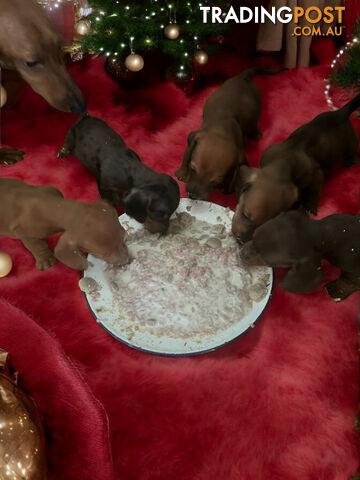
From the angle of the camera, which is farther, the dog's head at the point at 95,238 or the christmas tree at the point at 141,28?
the christmas tree at the point at 141,28

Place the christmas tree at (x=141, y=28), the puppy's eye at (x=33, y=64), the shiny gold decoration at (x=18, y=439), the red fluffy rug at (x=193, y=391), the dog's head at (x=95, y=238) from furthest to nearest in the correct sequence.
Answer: the christmas tree at (x=141, y=28) < the puppy's eye at (x=33, y=64) < the dog's head at (x=95, y=238) < the red fluffy rug at (x=193, y=391) < the shiny gold decoration at (x=18, y=439)

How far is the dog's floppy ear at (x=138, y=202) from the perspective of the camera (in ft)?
5.19

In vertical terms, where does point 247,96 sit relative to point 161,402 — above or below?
above

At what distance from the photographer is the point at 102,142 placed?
1.80m

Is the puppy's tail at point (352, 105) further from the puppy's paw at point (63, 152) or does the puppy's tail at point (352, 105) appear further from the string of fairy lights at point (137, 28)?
the puppy's paw at point (63, 152)

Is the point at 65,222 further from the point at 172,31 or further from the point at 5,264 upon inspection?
the point at 172,31

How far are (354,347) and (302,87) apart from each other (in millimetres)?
1469

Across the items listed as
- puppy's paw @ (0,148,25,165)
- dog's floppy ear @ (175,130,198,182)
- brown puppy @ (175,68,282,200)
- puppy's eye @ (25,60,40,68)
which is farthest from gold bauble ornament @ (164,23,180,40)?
puppy's paw @ (0,148,25,165)

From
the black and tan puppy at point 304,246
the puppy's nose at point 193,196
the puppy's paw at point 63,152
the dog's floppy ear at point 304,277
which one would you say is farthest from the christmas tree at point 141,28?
the dog's floppy ear at point 304,277

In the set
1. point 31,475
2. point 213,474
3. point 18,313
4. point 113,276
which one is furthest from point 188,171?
point 31,475

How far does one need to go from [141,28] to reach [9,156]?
2.90 feet

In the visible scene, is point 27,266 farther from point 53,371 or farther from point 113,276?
point 53,371

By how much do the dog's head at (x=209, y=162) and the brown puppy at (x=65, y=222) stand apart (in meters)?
0.41

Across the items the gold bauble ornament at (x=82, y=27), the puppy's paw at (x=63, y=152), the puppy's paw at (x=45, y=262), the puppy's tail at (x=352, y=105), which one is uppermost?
the gold bauble ornament at (x=82, y=27)
